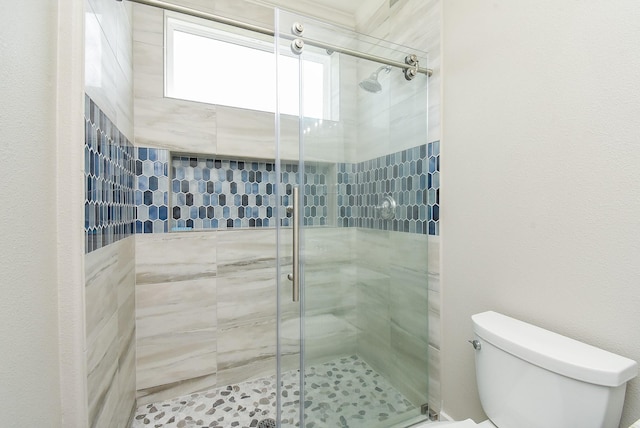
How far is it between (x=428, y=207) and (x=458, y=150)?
329 mm

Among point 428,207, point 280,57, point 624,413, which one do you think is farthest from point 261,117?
point 624,413

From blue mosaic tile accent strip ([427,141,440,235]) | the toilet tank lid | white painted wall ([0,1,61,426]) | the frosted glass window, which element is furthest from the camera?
the frosted glass window

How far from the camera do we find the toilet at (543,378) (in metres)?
0.73

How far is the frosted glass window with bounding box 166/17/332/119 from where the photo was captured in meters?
1.81

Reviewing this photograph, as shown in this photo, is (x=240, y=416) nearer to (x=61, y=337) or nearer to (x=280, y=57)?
(x=61, y=337)

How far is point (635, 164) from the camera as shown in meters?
0.78

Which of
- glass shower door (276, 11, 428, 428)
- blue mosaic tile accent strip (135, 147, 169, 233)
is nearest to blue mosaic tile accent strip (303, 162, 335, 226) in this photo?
glass shower door (276, 11, 428, 428)

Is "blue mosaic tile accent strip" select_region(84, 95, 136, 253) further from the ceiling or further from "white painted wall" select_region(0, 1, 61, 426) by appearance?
the ceiling

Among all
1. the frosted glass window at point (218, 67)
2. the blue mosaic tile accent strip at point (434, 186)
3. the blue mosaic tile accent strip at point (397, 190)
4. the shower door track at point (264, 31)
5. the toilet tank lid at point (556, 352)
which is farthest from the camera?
the frosted glass window at point (218, 67)

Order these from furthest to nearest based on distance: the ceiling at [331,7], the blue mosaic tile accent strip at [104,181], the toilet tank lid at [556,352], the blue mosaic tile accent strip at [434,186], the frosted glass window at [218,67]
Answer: the ceiling at [331,7] → the frosted glass window at [218,67] → the blue mosaic tile accent strip at [434,186] → the blue mosaic tile accent strip at [104,181] → the toilet tank lid at [556,352]

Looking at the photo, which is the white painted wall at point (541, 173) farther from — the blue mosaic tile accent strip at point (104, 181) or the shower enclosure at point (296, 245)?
the blue mosaic tile accent strip at point (104, 181)

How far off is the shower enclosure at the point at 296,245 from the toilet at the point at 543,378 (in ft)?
1.64

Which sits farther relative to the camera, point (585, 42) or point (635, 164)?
point (585, 42)

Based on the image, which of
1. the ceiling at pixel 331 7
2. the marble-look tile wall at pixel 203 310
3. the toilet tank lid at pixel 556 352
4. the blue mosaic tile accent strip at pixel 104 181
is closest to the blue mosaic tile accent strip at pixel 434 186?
the toilet tank lid at pixel 556 352
